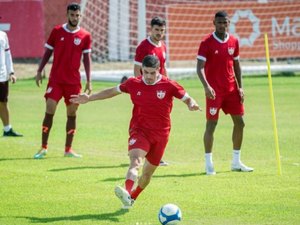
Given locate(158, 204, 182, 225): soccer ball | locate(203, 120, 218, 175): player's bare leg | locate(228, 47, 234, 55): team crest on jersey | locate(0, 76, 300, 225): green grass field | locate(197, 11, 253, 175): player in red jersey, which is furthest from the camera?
locate(228, 47, 234, 55): team crest on jersey

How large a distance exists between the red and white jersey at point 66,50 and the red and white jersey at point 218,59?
8.54 feet

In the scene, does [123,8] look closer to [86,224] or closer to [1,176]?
[1,176]

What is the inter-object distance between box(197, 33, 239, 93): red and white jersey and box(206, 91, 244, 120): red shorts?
0.34 feet

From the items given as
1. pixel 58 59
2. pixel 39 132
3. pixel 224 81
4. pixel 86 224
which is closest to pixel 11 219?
pixel 86 224

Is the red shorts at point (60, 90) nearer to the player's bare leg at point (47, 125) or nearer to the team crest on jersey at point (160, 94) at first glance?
the player's bare leg at point (47, 125)

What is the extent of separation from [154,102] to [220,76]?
2917mm

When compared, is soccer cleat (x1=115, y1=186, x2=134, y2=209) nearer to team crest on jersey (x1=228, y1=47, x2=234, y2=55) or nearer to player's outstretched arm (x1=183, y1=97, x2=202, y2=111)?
player's outstretched arm (x1=183, y1=97, x2=202, y2=111)

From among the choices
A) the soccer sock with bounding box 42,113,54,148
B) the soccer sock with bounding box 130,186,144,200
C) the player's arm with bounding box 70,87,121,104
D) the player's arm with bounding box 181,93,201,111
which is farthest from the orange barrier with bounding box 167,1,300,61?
the soccer sock with bounding box 130,186,144,200

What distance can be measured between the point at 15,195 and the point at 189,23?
17.5 metres

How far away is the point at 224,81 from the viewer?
13.5 meters

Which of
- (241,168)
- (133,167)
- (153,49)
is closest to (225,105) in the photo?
(241,168)

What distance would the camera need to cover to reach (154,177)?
13.0m

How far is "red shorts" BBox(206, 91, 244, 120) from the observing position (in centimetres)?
1338

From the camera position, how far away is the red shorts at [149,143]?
10.6m
